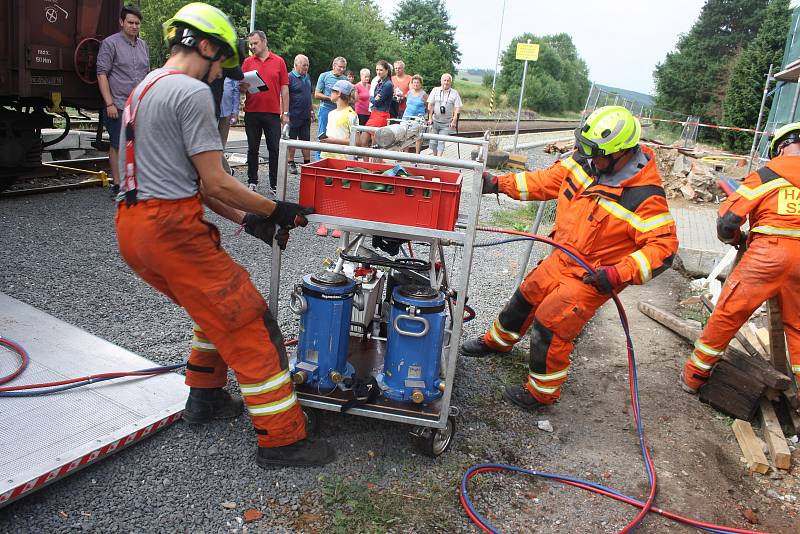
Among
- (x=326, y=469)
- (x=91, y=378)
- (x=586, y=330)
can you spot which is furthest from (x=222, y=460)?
(x=586, y=330)

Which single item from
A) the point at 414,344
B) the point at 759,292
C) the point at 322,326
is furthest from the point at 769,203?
the point at 322,326

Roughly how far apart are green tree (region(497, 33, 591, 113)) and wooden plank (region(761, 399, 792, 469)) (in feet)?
178

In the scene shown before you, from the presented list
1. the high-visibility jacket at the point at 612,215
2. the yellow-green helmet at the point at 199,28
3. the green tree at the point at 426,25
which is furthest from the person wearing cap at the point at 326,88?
the green tree at the point at 426,25

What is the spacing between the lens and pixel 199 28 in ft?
8.80

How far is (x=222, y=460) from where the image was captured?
124 inches

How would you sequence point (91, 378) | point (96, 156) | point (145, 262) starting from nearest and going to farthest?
point (145, 262), point (91, 378), point (96, 156)

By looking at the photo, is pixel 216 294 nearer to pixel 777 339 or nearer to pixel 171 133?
pixel 171 133

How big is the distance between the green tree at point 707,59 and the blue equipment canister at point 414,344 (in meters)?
45.5

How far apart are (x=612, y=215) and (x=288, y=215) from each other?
80.2 inches

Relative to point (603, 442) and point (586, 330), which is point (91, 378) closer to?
point (603, 442)

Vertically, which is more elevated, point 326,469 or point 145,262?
point 145,262

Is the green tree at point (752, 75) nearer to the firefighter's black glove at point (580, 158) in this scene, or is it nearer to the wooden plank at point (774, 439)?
the wooden plank at point (774, 439)

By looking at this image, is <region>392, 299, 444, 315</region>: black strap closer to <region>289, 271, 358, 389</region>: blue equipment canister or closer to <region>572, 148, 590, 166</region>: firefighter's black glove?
<region>289, 271, 358, 389</region>: blue equipment canister

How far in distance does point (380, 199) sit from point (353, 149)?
0.29m
